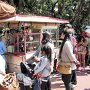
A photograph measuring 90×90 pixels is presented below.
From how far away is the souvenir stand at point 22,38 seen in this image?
11672 millimetres

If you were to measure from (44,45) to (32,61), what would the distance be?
0.66 metres

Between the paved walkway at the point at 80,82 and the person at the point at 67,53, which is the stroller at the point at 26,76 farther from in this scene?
the paved walkway at the point at 80,82

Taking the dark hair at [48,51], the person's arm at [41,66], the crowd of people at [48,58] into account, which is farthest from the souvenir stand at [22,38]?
the person's arm at [41,66]

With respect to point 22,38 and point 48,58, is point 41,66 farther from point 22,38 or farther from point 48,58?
point 22,38

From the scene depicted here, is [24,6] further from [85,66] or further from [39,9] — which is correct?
[85,66]

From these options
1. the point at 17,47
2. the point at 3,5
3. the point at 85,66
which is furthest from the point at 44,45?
the point at 85,66

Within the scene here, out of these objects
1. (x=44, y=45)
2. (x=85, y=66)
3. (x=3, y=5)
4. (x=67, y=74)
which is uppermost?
(x=3, y=5)

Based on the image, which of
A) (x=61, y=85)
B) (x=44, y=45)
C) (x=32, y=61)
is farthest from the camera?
(x=61, y=85)

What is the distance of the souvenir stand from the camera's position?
460 inches

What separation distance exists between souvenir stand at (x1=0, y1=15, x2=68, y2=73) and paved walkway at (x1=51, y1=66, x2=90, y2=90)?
1.37 meters

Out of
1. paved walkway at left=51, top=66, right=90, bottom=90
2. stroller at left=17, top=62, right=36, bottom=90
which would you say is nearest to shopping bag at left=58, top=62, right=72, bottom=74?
stroller at left=17, top=62, right=36, bottom=90

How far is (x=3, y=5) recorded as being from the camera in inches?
425

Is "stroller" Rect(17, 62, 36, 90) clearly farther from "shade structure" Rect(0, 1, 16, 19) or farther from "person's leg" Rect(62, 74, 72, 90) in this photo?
"shade structure" Rect(0, 1, 16, 19)

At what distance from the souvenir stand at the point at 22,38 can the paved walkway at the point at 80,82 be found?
1367 mm
